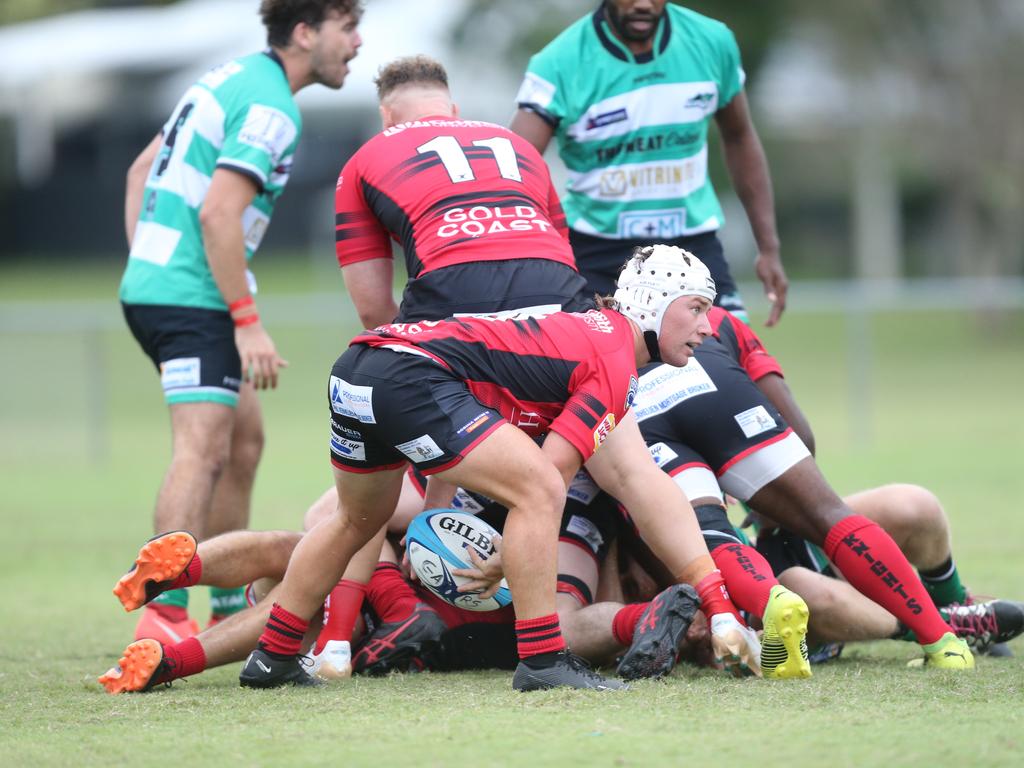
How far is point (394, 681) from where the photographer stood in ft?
15.2

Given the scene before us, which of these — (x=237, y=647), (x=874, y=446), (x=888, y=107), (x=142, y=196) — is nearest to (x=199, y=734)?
(x=237, y=647)

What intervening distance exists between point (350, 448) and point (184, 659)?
3.06 ft

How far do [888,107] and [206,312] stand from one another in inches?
889

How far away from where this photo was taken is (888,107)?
86.5ft

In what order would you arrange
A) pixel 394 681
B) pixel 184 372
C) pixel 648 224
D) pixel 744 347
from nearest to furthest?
pixel 394 681 → pixel 744 347 → pixel 184 372 → pixel 648 224

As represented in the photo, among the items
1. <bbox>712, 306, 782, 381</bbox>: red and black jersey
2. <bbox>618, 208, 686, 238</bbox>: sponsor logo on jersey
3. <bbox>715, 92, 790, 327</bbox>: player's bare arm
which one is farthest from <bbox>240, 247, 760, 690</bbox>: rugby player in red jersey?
<bbox>715, 92, 790, 327</bbox>: player's bare arm

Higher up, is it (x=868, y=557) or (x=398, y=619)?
(x=868, y=557)

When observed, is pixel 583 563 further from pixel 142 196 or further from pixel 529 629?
pixel 142 196

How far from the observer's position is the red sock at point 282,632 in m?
4.46

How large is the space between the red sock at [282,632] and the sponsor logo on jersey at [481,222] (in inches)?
53.5

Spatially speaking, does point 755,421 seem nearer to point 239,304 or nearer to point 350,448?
point 350,448

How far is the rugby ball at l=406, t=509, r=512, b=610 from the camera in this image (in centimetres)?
457

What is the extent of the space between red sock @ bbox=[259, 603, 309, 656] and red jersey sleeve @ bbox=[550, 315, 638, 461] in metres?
1.04

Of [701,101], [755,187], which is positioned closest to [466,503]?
[701,101]
